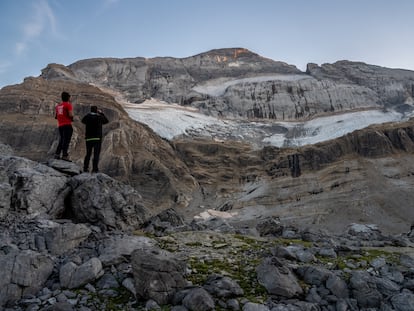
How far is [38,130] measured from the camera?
86.4 meters

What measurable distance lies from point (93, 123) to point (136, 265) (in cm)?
683

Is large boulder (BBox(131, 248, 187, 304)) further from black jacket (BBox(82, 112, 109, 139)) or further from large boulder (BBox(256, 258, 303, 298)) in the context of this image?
black jacket (BBox(82, 112, 109, 139))

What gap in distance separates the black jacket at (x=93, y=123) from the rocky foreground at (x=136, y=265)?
1460 mm

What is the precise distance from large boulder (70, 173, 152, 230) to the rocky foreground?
30 millimetres

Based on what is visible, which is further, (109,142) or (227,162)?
(227,162)

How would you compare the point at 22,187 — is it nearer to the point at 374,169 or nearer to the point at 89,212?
the point at 89,212

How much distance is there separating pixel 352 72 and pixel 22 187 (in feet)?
537

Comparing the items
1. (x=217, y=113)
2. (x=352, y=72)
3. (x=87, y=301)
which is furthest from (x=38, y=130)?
(x=352, y=72)

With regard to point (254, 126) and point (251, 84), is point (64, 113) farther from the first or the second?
point (251, 84)

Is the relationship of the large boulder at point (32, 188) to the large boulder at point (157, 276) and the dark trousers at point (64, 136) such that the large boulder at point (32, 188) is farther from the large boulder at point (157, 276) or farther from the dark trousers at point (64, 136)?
the large boulder at point (157, 276)

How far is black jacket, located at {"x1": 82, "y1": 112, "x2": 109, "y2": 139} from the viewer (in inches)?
570

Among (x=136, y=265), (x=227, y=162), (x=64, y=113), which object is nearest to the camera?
(x=136, y=265)

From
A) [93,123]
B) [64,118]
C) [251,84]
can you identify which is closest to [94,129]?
[93,123]

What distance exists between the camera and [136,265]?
8945mm
